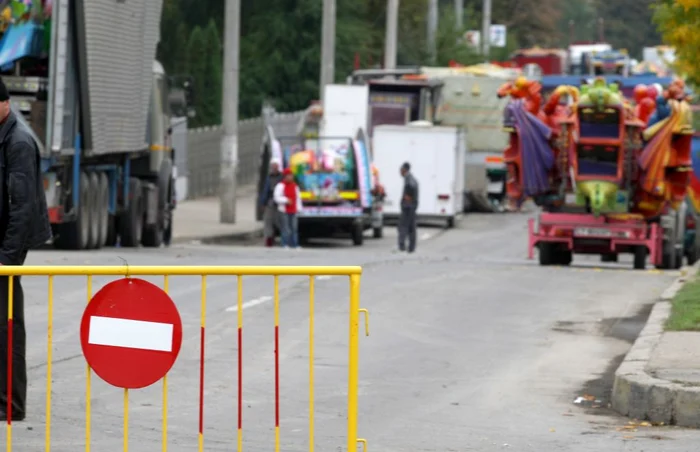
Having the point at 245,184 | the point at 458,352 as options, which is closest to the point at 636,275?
the point at 458,352

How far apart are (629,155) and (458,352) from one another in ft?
42.8

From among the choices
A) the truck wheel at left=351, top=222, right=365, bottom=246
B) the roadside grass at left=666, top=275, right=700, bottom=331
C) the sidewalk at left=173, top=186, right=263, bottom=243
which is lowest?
the sidewalk at left=173, top=186, right=263, bottom=243

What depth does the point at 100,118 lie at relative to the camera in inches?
1014

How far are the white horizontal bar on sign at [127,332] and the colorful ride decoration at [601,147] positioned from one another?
61.9 feet

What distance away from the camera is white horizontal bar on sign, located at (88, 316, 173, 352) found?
7.88 metres

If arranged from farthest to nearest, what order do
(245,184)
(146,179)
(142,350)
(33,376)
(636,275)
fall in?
(245,184) → (146,179) → (636,275) → (33,376) → (142,350)

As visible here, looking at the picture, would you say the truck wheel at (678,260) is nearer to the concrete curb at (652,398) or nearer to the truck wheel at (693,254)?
the truck wheel at (693,254)

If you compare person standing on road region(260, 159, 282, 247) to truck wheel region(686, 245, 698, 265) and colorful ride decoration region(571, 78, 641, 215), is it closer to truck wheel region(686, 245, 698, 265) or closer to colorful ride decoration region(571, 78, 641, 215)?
truck wheel region(686, 245, 698, 265)

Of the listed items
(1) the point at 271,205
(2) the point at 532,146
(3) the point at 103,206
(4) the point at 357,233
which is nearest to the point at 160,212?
(3) the point at 103,206

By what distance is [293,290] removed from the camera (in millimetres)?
18406

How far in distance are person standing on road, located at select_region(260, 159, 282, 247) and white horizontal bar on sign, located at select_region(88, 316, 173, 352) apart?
87.7 feet

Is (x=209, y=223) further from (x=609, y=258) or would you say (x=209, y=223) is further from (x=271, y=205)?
(x=609, y=258)

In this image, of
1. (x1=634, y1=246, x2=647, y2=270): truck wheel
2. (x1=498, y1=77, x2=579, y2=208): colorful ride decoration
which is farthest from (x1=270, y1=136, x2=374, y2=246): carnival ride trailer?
(x1=634, y1=246, x2=647, y2=270): truck wheel

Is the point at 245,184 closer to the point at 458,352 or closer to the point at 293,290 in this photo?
the point at 293,290
